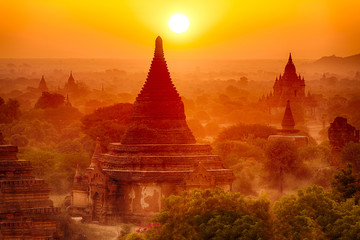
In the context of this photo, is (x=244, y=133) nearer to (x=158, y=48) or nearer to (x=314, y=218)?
(x=158, y=48)

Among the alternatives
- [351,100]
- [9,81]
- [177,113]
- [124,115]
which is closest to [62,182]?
[177,113]

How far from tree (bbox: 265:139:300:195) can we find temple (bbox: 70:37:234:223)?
12.6 metres

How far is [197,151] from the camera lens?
50.0 metres

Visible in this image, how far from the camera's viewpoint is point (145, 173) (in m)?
48.2

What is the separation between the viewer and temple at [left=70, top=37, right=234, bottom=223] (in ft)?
157

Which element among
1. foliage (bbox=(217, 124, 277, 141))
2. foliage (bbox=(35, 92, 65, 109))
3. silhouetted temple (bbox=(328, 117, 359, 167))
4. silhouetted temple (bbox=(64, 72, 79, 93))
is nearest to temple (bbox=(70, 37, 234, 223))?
silhouetted temple (bbox=(328, 117, 359, 167))

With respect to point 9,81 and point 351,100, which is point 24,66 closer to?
point 9,81

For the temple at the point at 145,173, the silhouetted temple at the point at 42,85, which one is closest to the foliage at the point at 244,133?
the temple at the point at 145,173

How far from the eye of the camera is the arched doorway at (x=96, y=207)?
1925 inches

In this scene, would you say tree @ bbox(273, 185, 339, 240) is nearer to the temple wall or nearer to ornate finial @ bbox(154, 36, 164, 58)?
the temple wall

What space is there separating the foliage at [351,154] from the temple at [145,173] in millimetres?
17511

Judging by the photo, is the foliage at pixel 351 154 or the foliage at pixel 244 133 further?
the foliage at pixel 244 133

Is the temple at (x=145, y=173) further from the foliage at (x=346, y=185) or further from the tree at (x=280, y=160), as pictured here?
the tree at (x=280, y=160)

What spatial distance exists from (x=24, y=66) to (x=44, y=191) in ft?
375
